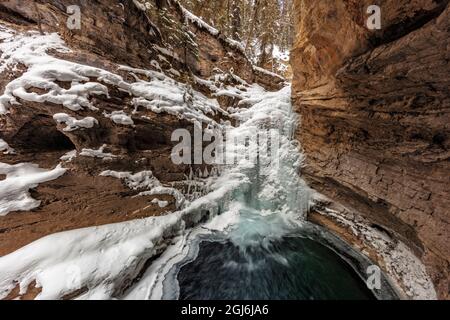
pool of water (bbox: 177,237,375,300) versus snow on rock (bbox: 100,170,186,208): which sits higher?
snow on rock (bbox: 100,170,186,208)

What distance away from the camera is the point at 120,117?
446 centimetres

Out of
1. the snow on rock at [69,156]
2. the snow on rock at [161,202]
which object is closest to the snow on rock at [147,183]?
the snow on rock at [161,202]

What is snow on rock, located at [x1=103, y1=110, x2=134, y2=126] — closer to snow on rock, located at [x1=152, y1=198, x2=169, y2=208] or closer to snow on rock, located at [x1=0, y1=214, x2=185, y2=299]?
snow on rock, located at [x1=152, y1=198, x2=169, y2=208]

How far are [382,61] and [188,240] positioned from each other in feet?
18.6

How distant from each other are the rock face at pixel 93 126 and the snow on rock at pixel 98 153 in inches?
0.7

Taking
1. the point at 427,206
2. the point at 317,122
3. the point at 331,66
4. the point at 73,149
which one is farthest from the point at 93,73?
the point at 427,206

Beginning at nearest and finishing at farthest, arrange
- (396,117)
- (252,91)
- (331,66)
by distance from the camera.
Answer: (396,117)
(331,66)
(252,91)

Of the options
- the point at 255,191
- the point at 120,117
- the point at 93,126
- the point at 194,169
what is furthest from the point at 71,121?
the point at 255,191

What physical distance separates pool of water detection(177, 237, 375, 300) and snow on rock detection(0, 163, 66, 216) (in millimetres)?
3261

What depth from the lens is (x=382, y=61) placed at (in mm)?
3365

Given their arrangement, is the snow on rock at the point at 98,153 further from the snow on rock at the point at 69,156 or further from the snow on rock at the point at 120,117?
the snow on rock at the point at 120,117

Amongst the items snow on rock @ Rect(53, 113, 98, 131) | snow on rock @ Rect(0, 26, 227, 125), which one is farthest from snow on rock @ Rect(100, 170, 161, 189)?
snow on rock @ Rect(0, 26, 227, 125)

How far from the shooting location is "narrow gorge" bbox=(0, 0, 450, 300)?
333cm
